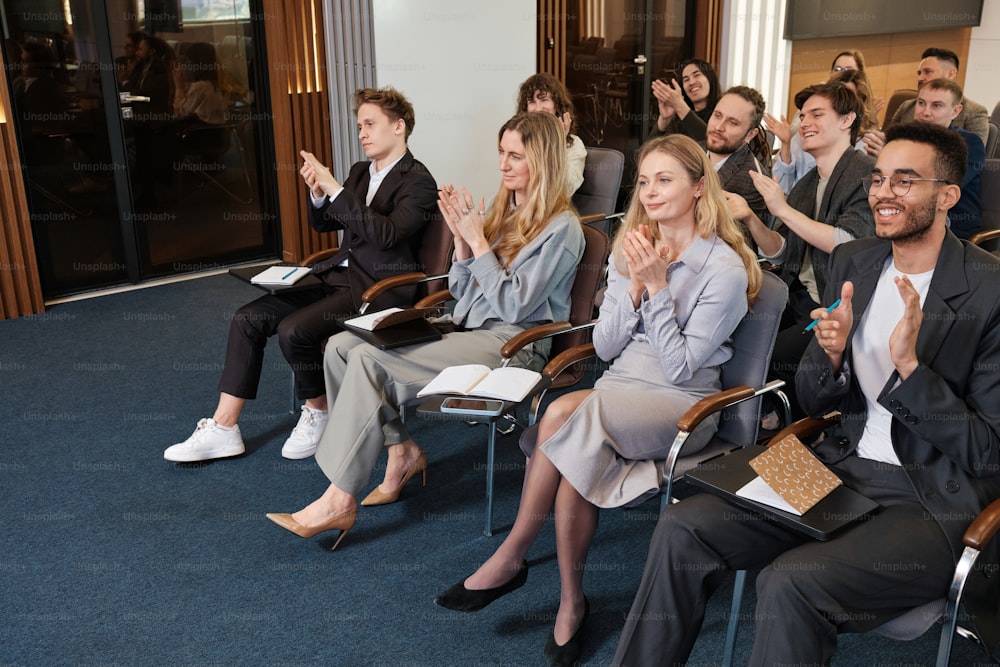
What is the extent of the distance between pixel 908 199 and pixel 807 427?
0.62 m

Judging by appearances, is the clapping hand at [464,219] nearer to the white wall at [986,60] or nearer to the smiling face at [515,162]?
the smiling face at [515,162]

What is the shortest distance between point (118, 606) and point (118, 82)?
3.99m

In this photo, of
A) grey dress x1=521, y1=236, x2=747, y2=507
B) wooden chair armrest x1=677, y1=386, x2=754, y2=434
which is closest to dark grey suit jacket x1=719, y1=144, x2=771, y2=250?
grey dress x1=521, y1=236, x2=747, y2=507

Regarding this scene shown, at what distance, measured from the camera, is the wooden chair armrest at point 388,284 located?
357 centimetres

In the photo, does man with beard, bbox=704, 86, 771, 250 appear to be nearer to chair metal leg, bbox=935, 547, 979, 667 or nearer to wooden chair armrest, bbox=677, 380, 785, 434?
wooden chair armrest, bbox=677, 380, 785, 434

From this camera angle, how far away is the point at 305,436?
11.9 ft

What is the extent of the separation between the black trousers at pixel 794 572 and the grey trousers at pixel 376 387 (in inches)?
44.7

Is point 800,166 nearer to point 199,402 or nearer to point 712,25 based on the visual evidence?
point 199,402

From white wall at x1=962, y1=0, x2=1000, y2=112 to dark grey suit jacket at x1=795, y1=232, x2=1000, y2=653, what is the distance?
22.1ft

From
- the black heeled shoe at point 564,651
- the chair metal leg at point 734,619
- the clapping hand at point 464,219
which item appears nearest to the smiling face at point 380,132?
the clapping hand at point 464,219

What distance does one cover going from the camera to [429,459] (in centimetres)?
362

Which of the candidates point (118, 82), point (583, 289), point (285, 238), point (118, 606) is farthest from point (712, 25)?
point (118, 606)

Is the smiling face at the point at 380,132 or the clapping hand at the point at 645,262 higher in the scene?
the smiling face at the point at 380,132

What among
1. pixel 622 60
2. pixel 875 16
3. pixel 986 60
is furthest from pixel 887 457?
pixel 986 60
